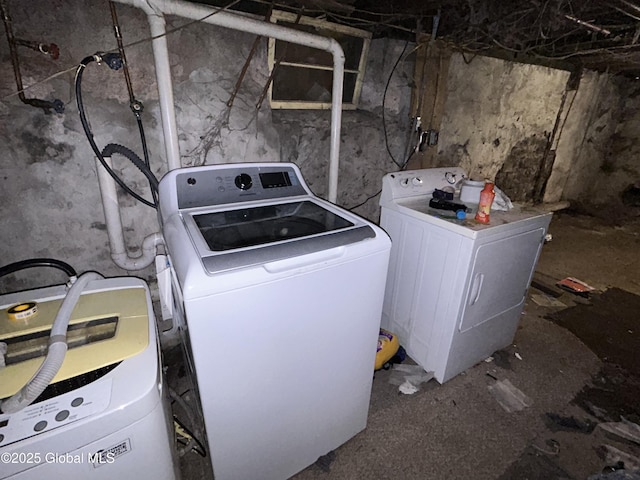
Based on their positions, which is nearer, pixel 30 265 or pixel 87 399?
pixel 87 399

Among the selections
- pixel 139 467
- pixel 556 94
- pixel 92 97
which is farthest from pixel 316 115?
pixel 556 94

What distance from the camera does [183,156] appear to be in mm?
1704

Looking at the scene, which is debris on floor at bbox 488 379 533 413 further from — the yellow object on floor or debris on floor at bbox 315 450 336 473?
debris on floor at bbox 315 450 336 473

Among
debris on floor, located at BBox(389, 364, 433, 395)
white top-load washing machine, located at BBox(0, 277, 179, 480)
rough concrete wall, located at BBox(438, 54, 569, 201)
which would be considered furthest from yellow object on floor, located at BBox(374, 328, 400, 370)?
rough concrete wall, located at BBox(438, 54, 569, 201)

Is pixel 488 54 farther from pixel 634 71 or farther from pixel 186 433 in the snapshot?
pixel 186 433

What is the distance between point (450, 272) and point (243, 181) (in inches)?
45.7

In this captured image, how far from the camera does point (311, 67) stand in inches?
81.0

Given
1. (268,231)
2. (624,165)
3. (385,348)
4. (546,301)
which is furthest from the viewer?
(624,165)

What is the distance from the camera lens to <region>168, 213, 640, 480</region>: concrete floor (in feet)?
4.53

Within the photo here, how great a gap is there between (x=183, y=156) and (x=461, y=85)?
2.41 meters

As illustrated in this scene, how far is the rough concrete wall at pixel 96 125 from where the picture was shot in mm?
1303

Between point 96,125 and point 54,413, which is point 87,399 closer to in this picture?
point 54,413

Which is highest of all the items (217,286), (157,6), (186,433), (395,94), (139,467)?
(157,6)

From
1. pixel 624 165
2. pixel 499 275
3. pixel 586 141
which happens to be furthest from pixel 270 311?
pixel 624 165
